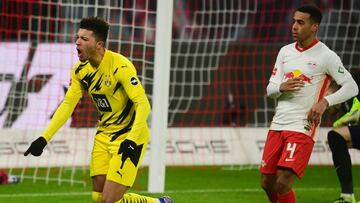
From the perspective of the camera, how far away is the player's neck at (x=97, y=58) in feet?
25.8

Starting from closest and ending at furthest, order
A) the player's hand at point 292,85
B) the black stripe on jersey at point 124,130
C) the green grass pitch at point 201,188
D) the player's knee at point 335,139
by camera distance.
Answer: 1. the black stripe on jersey at point 124,130
2. the player's hand at point 292,85
3. the player's knee at point 335,139
4. the green grass pitch at point 201,188

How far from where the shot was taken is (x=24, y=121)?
530 inches

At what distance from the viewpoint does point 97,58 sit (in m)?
7.86

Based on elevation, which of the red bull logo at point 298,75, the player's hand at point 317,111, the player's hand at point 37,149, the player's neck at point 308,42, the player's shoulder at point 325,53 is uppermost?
the player's neck at point 308,42

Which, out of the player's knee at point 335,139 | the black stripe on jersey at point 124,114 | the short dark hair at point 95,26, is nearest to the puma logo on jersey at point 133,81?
the black stripe on jersey at point 124,114

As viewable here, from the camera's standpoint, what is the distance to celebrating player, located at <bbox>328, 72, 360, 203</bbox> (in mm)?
9664

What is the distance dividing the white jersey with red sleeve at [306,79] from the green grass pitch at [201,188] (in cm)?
235

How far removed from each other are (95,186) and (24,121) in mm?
5692

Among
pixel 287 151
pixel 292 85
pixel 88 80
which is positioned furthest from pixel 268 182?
pixel 88 80

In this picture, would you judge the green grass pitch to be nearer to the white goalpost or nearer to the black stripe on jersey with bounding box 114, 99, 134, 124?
the white goalpost

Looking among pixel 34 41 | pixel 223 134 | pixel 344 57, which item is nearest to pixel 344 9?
pixel 344 57

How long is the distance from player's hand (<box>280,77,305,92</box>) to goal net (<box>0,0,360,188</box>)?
3628 millimetres

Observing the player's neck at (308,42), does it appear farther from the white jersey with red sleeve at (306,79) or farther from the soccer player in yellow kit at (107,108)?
the soccer player in yellow kit at (107,108)

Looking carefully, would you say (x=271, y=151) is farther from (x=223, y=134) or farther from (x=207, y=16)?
(x=207, y=16)
